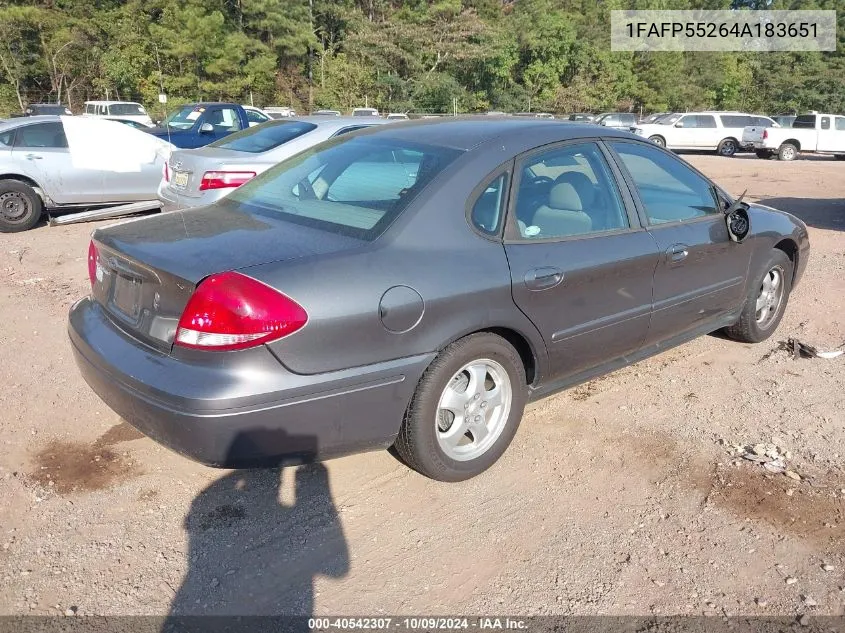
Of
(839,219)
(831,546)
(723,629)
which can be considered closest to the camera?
(723,629)

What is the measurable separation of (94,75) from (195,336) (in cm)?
4560

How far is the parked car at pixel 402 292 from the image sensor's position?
2.53 m

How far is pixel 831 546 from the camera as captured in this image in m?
2.76

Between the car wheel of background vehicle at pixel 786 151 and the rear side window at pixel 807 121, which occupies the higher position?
the rear side window at pixel 807 121

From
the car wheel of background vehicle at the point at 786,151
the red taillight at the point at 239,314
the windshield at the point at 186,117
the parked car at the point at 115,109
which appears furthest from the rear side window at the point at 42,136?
the car wheel of background vehicle at the point at 786,151

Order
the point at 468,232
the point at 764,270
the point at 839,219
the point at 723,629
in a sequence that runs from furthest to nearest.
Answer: the point at 839,219 → the point at 764,270 → the point at 468,232 → the point at 723,629

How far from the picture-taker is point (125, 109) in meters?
28.5

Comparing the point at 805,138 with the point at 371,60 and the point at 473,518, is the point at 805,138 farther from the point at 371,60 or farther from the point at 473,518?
the point at 371,60

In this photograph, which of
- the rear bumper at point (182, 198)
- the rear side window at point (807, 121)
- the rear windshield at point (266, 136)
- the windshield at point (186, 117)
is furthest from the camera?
the rear side window at point (807, 121)

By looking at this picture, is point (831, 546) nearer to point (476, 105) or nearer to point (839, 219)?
point (839, 219)

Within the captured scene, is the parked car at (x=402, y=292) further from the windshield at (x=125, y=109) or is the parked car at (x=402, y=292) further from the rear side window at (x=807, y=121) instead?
the windshield at (x=125, y=109)

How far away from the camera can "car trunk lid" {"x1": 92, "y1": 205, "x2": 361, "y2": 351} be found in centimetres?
263

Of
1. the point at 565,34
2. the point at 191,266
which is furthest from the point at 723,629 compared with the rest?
the point at 565,34

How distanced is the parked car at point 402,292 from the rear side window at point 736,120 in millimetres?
26469
